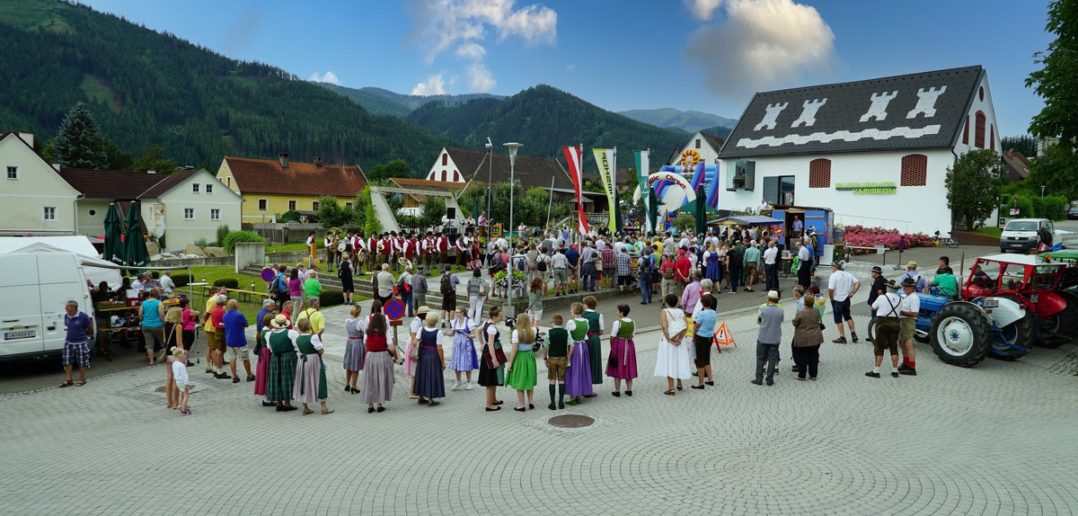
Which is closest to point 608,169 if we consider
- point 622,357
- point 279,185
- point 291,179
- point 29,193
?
point 622,357

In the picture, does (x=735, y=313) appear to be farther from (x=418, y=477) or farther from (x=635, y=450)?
(x=418, y=477)

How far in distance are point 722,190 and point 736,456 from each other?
140 feet

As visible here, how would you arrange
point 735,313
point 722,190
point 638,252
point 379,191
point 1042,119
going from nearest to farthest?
point 1042,119
point 735,313
point 638,252
point 379,191
point 722,190

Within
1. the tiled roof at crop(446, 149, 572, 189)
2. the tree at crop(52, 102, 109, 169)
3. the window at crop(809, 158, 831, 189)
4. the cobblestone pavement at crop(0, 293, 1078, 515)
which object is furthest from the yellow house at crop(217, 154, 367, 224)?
the cobblestone pavement at crop(0, 293, 1078, 515)

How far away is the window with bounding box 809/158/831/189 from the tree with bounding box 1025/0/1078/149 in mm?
27914

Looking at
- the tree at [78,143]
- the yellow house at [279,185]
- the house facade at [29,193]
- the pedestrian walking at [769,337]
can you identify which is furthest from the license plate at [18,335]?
the tree at [78,143]

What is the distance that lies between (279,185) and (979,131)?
57997 mm

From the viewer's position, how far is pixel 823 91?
4669 centimetres

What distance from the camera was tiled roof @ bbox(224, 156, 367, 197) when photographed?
2574 inches

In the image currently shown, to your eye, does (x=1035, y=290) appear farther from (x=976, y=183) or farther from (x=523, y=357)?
(x=976, y=183)

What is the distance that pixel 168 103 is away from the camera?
14900 cm

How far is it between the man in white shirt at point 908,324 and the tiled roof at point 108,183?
52791 millimetres

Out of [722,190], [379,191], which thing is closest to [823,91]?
[722,190]

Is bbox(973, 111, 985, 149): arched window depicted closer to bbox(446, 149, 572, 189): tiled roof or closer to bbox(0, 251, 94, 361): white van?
bbox(446, 149, 572, 189): tiled roof
